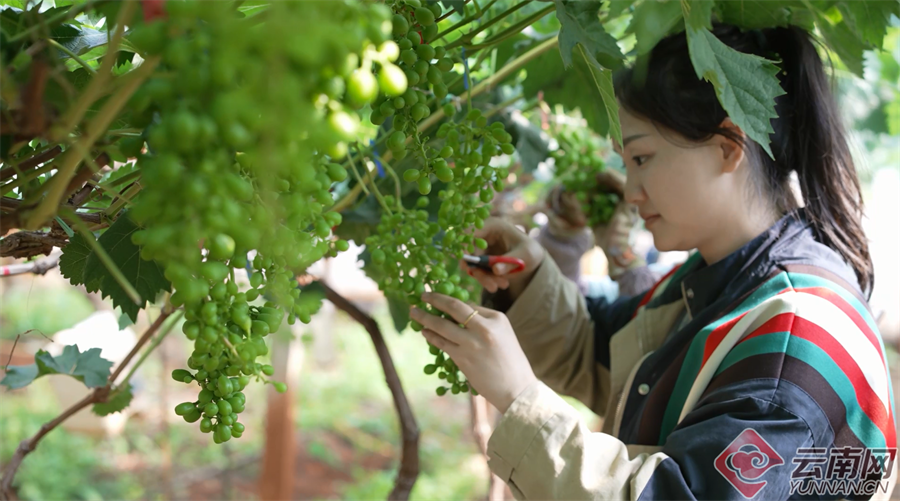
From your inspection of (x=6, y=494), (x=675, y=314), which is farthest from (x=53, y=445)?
(x=675, y=314)

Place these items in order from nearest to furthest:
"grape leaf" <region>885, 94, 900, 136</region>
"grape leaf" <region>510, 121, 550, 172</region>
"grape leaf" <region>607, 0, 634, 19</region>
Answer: "grape leaf" <region>607, 0, 634, 19</region> < "grape leaf" <region>510, 121, 550, 172</region> < "grape leaf" <region>885, 94, 900, 136</region>

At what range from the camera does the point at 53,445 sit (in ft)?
9.99

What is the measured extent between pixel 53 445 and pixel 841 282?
3.32 meters

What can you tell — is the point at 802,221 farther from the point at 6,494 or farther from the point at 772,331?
the point at 6,494

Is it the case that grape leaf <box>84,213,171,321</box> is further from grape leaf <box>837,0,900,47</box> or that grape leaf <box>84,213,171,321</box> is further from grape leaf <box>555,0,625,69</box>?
grape leaf <box>837,0,900,47</box>

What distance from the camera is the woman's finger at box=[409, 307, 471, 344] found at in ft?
2.11

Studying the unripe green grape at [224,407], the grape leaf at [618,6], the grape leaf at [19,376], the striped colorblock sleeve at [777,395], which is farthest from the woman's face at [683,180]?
the grape leaf at [19,376]

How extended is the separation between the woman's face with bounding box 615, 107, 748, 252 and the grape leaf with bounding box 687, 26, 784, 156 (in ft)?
0.82

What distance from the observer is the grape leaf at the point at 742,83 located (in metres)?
0.51

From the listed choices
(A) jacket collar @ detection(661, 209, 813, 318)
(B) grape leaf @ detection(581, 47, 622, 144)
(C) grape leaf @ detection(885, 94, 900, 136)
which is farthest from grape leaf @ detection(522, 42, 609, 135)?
(C) grape leaf @ detection(885, 94, 900, 136)

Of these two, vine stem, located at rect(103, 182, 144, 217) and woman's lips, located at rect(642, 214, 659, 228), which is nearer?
vine stem, located at rect(103, 182, 144, 217)

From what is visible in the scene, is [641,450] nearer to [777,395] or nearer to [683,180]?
[777,395]

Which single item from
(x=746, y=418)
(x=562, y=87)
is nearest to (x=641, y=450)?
(x=746, y=418)

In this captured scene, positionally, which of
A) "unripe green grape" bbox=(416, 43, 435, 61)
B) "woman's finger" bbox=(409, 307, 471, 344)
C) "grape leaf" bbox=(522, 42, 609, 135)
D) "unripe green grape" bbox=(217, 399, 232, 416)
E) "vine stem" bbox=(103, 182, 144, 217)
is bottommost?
"woman's finger" bbox=(409, 307, 471, 344)
